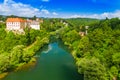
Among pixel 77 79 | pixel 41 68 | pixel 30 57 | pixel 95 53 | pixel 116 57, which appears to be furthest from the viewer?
pixel 30 57

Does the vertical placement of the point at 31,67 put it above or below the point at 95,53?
below

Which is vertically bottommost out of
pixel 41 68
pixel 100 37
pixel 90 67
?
pixel 41 68

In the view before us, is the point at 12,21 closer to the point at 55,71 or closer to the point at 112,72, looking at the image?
the point at 55,71

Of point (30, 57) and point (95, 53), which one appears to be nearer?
point (95, 53)

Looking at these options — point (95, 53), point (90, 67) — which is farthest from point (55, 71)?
point (90, 67)

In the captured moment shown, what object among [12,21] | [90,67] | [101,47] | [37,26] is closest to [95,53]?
[101,47]

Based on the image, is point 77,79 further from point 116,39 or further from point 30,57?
point 30,57

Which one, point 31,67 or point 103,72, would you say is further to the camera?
point 31,67

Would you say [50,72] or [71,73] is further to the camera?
[50,72]

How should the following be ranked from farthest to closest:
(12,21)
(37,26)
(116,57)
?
(37,26) → (12,21) → (116,57)
